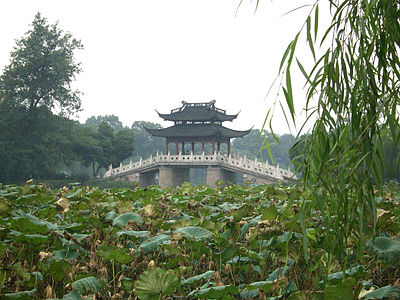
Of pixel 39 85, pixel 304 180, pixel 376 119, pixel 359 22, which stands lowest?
pixel 304 180

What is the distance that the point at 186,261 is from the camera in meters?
1.71

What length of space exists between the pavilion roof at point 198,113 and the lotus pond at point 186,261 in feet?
77.4

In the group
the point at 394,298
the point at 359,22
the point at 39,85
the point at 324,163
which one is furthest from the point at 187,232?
the point at 39,85

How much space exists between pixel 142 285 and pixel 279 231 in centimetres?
85

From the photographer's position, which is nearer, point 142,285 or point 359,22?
point 142,285

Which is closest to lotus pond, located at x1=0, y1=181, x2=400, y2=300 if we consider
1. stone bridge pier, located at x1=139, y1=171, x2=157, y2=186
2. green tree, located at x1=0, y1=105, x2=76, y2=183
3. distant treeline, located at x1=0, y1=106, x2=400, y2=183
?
distant treeline, located at x1=0, y1=106, x2=400, y2=183

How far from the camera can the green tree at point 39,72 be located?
2062 cm

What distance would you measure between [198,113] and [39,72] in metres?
9.99

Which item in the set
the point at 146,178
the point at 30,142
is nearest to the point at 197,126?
the point at 146,178

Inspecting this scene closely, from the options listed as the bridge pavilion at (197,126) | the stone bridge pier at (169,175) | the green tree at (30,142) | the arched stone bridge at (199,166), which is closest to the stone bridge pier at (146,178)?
the arched stone bridge at (199,166)

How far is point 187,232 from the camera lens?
1.71m

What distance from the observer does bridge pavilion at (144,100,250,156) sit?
25.6 m

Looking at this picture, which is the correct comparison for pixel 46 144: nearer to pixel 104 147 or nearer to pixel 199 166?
pixel 104 147

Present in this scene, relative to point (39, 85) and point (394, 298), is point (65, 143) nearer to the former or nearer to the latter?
point (39, 85)
